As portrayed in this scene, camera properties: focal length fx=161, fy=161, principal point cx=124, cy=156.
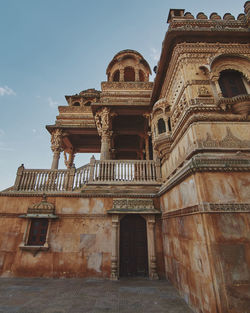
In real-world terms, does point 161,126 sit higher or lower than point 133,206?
higher

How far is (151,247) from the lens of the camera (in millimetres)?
6438

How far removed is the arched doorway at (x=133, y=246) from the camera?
6.47 m

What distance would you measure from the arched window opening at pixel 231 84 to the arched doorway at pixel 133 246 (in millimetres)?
5764

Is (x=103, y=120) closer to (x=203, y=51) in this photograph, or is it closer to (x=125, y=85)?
(x=125, y=85)

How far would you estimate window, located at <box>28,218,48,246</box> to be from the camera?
6.63 meters

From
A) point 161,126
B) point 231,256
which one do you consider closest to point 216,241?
point 231,256

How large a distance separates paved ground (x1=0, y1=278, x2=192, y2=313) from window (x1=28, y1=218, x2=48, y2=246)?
1.27 m

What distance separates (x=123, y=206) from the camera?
6.88m

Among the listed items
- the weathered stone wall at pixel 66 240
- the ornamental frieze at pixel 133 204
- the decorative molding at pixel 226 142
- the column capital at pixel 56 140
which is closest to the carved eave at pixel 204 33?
the decorative molding at pixel 226 142

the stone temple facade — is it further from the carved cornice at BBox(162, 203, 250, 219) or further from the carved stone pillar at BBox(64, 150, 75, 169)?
the carved stone pillar at BBox(64, 150, 75, 169)

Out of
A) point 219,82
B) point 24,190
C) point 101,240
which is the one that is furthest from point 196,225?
point 24,190

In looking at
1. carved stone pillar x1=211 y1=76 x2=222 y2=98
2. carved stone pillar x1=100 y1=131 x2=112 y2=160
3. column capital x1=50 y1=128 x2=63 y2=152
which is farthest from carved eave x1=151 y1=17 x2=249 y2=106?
column capital x1=50 y1=128 x2=63 y2=152

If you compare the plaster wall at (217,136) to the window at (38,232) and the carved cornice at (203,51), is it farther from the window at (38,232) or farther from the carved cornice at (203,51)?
the window at (38,232)

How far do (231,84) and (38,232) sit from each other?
9.25 meters
